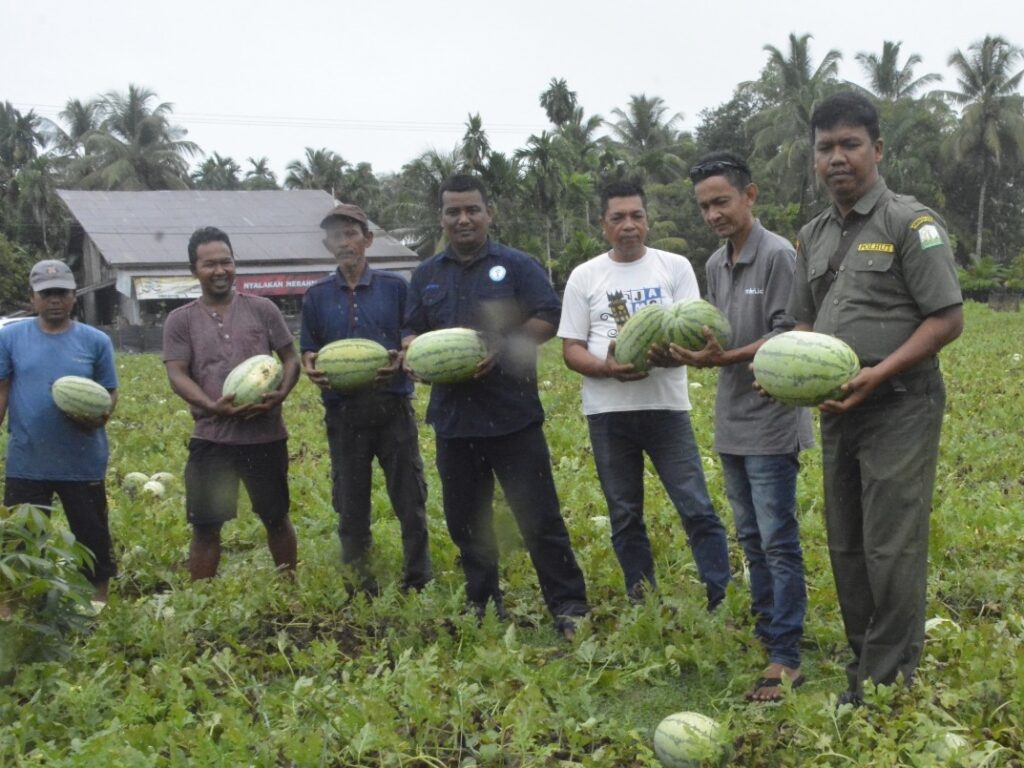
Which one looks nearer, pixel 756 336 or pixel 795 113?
pixel 756 336

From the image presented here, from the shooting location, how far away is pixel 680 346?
166 inches

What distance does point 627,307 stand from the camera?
4.76 metres

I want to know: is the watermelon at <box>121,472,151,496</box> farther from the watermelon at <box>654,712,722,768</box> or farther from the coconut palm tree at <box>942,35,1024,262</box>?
the coconut palm tree at <box>942,35,1024,262</box>

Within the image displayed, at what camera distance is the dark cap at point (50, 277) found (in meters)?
5.30

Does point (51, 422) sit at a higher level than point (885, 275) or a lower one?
lower

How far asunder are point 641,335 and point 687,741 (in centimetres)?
169

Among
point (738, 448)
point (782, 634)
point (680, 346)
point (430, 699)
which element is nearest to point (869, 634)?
point (782, 634)

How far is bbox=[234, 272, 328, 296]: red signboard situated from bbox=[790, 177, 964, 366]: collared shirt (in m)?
30.2

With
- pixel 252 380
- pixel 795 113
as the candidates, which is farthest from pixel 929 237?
pixel 795 113

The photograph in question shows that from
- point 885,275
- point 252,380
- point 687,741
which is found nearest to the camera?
point 687,741

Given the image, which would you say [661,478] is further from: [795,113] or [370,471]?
[795,113]

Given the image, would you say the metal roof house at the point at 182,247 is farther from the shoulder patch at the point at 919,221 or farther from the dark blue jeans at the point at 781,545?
the shoulder patch at the point at 919,221

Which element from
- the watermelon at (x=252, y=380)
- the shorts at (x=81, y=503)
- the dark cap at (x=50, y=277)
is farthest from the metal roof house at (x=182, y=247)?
the watermelon at (x=252, y=380)

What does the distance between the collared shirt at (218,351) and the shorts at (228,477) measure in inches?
2.4
